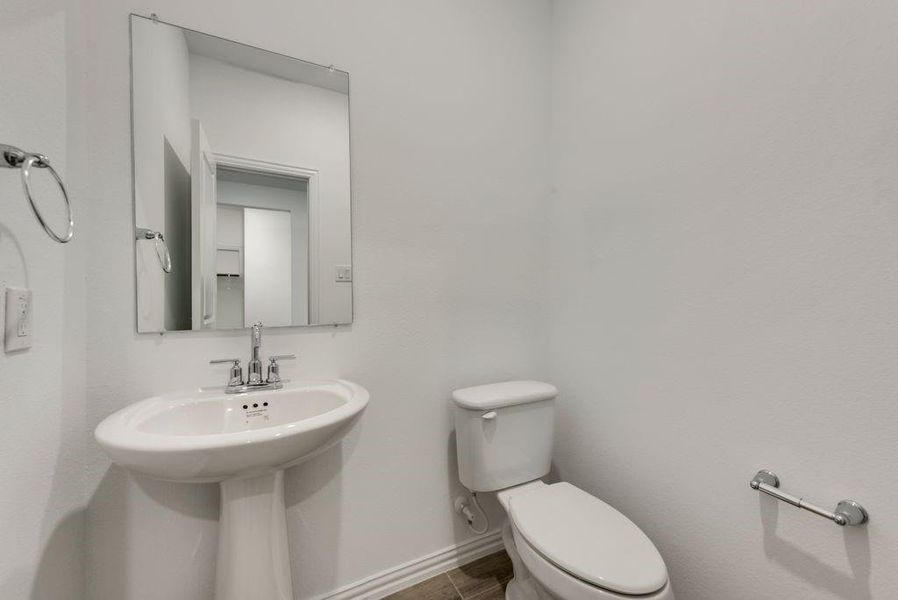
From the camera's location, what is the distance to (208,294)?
108cm

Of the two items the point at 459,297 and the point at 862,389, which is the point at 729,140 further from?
the point at 459,297

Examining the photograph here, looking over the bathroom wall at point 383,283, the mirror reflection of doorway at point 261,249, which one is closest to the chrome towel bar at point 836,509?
the bathroom wall at point 383,283

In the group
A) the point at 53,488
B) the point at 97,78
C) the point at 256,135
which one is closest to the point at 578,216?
the point at 256,135

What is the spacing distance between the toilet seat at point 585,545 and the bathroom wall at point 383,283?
17.4 inches

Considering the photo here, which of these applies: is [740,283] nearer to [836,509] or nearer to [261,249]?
[836,509]

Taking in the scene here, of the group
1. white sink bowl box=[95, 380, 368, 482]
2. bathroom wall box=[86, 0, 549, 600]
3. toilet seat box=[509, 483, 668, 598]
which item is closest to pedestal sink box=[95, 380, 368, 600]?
white sink bowl box=[95, 380, 368, 482]

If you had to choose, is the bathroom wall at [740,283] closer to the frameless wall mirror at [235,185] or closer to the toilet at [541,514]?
the toilet at [541,514]

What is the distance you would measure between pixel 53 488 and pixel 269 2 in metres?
1.44

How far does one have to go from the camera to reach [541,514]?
42.3 inches

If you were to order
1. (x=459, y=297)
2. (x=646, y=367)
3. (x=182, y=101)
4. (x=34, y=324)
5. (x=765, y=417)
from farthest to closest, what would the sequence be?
1. (x=459, y=297)
2. (x=646, y=367)
3. (x=182, y=101)
4. (x=765, y=417)
5. (x=34, y=324)

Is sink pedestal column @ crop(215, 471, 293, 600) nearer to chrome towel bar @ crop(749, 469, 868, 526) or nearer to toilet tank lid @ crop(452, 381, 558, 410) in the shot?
toilet tank lid @ crop(452, 381, 558, 410)

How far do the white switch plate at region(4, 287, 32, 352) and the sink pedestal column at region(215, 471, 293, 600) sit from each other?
1.71 feet

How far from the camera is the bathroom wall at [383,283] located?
37.8 inches

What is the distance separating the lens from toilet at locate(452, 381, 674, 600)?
33.2 inches
